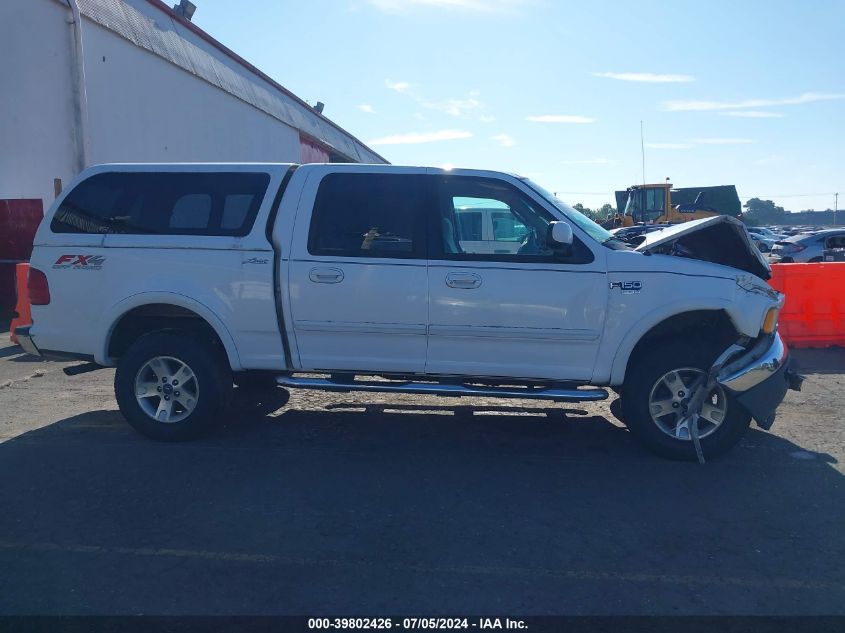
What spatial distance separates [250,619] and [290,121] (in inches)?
1081

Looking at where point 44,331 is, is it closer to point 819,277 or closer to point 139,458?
point 139,458

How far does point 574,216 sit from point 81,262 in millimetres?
3988

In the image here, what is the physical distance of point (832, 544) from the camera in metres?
4.11

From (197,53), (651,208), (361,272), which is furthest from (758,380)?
(651,208)


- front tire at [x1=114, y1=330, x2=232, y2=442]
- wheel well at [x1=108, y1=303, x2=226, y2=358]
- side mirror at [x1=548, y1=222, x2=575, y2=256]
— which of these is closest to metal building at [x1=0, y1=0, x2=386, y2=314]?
wheel well at [x1=108, y1=303, x2=226, y2=358]

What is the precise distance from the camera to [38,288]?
6020 millimetres

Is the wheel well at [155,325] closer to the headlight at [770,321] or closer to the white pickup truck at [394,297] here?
the white pickup truck at [394,297]

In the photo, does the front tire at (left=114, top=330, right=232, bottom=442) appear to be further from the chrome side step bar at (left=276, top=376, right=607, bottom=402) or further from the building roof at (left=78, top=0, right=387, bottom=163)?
the building roof at (left=78, top=0, right=387, bottom=163)

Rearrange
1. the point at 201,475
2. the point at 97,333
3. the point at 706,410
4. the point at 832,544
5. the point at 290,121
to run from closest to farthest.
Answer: the point at 832,544 < the point at 201,475 < the point at 706,410 < the point at 97,333 < the point at 290,121

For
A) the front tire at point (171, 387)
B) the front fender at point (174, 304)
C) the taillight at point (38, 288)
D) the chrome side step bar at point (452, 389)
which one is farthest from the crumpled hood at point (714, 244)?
the taillight at point (38, 288)

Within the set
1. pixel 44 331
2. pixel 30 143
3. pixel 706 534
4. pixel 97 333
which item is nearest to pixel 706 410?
pixel 706 534

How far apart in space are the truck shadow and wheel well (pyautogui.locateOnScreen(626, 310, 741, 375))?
89cm

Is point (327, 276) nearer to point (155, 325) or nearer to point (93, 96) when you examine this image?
point (155, 325)

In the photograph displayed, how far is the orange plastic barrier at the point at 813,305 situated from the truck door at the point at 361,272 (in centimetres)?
610
